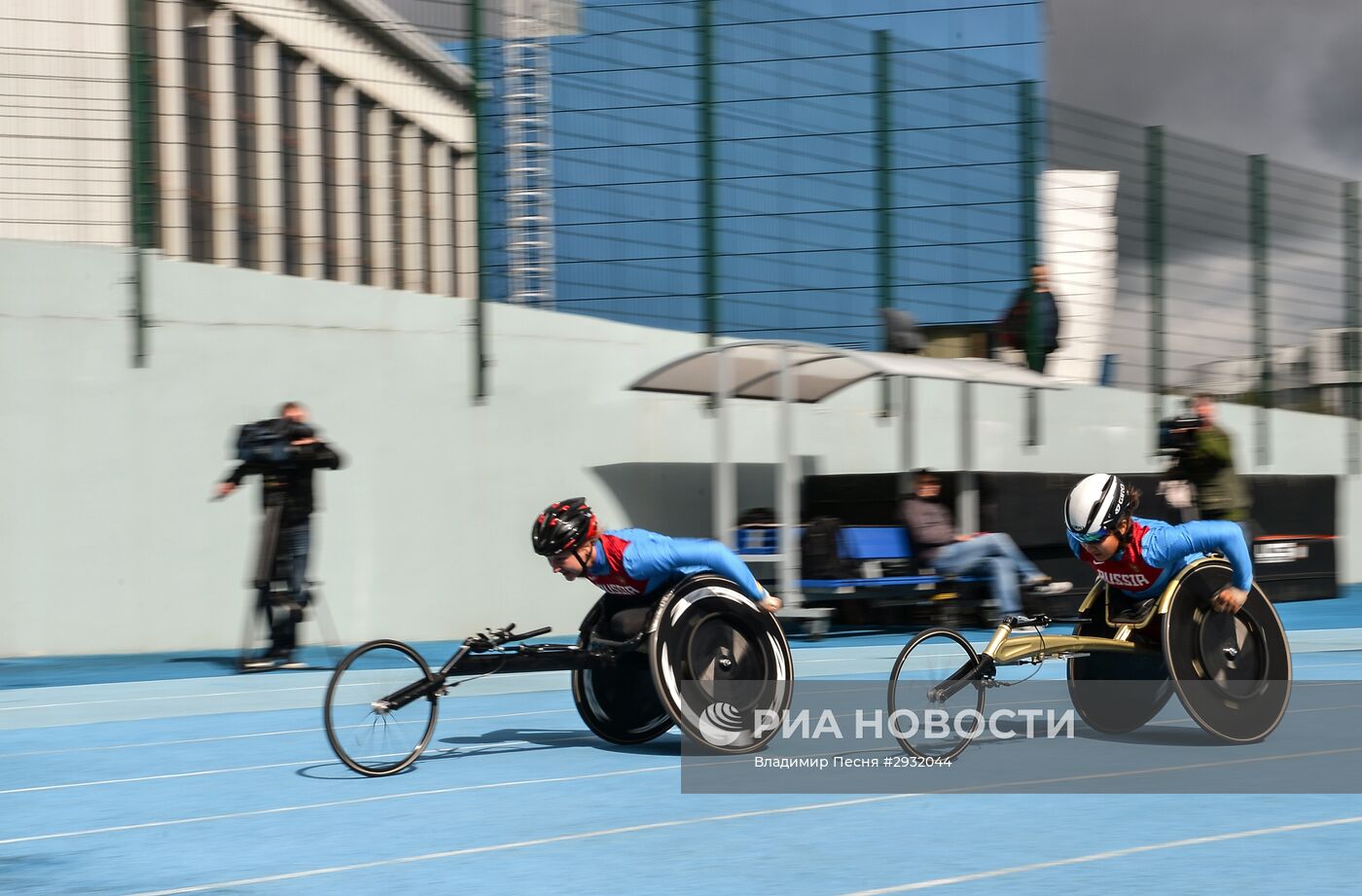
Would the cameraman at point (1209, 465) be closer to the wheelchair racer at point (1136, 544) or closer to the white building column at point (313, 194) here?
the wheelchair racer at point (1136, 544)

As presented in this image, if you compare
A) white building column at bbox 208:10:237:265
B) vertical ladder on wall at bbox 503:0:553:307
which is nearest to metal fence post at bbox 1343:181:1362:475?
vertical ladder on wall at bbox 503:0:553:307

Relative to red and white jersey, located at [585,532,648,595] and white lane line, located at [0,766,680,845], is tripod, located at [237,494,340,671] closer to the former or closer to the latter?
red and white jersey, located at [585,532,648,595]

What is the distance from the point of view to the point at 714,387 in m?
14.3

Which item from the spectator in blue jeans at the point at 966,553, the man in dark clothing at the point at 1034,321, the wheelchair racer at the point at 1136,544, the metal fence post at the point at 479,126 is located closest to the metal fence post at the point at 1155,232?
the man in dark clothing at the point at 1034,321

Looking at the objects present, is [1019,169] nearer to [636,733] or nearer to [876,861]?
[636,733]

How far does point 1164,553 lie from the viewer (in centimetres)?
692

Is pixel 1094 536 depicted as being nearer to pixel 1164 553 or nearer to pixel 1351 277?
pixel 1164 553

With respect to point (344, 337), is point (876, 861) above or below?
below

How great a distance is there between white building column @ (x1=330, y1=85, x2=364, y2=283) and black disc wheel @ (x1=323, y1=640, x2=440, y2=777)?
6497mm

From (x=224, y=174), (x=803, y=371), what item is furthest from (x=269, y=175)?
(x=803, y=371)

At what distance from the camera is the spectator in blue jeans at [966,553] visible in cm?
1239

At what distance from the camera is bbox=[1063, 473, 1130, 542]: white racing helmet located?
6.68m

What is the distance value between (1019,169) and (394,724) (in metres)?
10.1

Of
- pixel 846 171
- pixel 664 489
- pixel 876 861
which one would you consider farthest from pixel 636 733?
pixel 846 171
